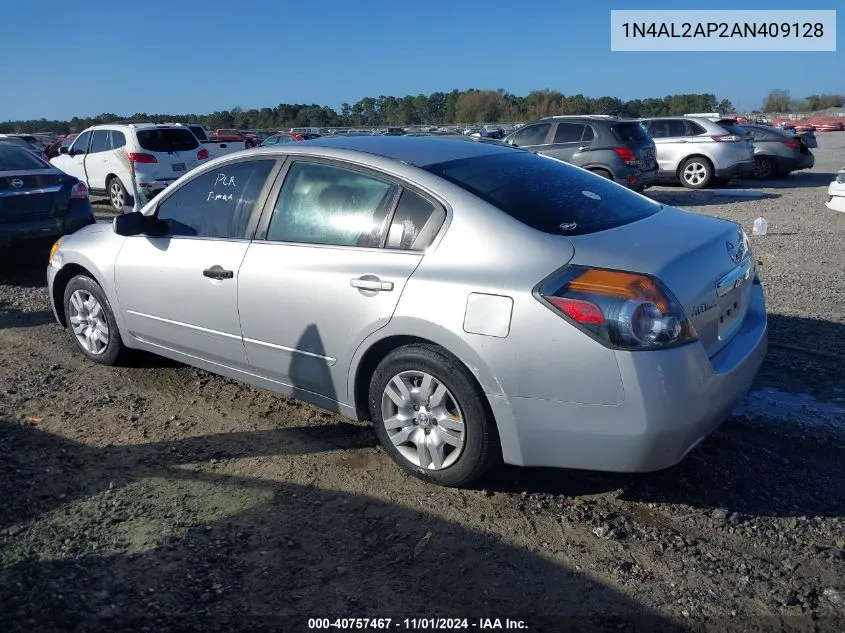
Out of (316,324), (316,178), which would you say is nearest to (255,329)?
(316,324)

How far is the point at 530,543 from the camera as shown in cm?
309

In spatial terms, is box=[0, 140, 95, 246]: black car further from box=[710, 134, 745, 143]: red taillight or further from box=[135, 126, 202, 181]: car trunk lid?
box=[710, 134, 745, 143]: red taillight

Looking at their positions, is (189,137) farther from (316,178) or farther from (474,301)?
(474,301)

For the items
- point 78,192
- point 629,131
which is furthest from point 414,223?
point 629,131

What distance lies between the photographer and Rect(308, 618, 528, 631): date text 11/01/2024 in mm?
2607

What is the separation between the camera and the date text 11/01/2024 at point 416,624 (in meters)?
2.61

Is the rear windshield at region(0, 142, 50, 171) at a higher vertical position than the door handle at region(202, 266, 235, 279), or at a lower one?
higher

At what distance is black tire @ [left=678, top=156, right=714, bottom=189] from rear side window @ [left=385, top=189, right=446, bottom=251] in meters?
14.6

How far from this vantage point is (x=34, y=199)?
8.11 m

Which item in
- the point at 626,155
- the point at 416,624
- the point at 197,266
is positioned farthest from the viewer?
the point at 626,155

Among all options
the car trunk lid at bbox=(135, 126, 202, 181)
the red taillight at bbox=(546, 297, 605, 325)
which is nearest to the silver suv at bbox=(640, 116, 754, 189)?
the car trunk lid at bbox=(135, 126, 202, 181)

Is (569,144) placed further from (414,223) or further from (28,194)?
(414,223)

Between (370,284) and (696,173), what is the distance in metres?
15.0

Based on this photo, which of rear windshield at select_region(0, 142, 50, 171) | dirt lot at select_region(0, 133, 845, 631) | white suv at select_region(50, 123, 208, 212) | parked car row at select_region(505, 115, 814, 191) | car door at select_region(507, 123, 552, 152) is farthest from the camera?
car door at select_region(507, 123, 552, 152)
